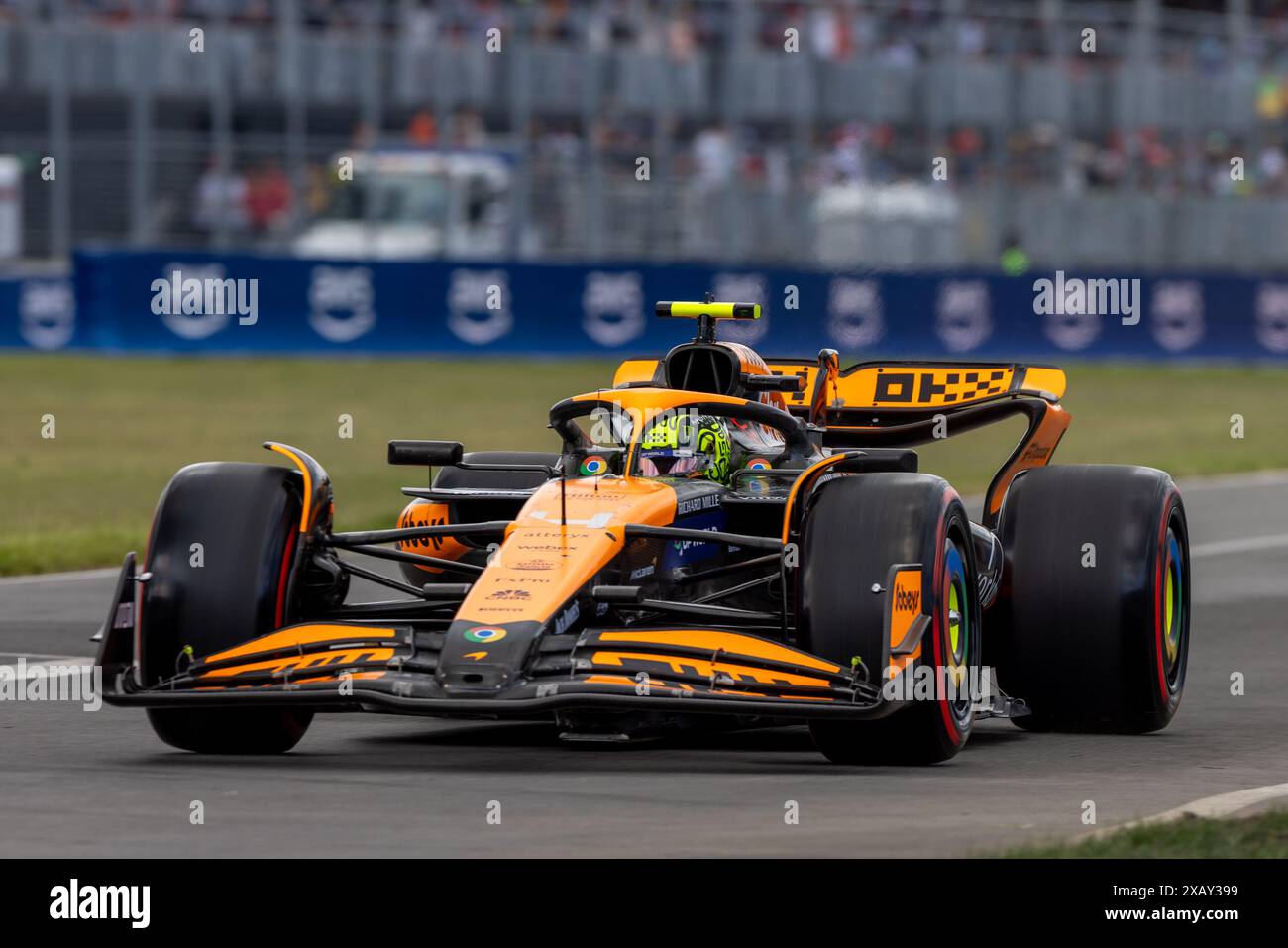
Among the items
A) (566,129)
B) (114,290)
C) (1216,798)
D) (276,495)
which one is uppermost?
(566,129)

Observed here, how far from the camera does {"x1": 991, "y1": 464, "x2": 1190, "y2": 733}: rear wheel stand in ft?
32.9

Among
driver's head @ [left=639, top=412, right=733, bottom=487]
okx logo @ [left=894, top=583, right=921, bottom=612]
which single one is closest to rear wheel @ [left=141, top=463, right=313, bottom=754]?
driver's head @ [left=639, top=412, right=733, bottom=487]

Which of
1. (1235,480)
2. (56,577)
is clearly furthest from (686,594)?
(1235,480)

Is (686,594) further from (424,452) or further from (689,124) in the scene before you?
(689,124)

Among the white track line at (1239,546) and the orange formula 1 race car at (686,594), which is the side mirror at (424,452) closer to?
the orange formula 1 race car at (686,594)

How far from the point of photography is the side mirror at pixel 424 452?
33.2ft

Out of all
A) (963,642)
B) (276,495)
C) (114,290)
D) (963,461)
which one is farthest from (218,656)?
(114,290)

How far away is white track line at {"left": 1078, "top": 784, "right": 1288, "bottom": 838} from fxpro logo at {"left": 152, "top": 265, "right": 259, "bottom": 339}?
27.2 meters

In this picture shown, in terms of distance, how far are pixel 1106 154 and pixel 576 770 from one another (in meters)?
33.2

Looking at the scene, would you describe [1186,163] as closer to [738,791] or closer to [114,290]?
[114,290]

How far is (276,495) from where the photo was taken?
949cm
